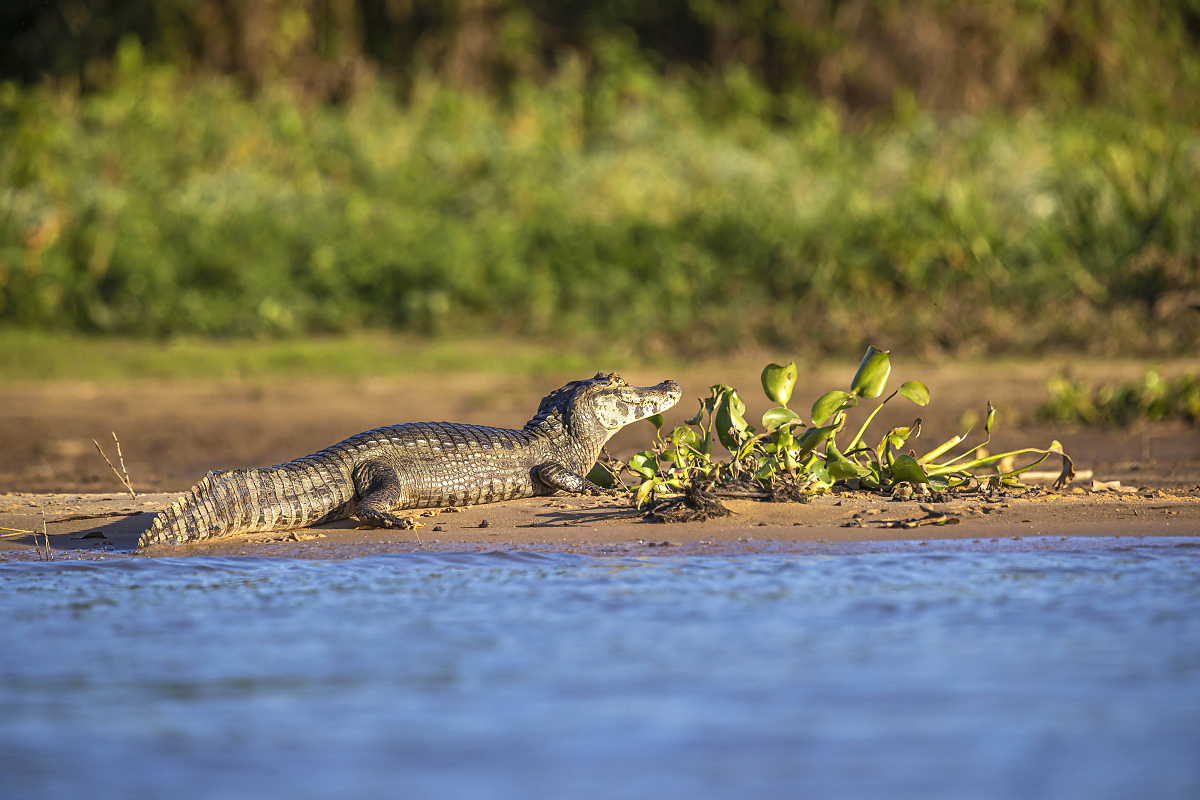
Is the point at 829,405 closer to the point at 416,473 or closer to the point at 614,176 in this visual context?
the point at 416,473

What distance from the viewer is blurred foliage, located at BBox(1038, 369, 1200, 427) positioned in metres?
6.43

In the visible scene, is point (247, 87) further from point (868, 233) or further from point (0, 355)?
point (868, 233)

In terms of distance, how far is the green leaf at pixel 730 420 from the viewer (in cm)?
470

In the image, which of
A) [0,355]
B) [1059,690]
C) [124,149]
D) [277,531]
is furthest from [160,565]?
[124,149]

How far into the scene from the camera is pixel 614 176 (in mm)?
10586

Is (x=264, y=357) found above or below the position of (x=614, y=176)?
below

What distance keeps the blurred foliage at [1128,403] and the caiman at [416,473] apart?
2316 millimetres

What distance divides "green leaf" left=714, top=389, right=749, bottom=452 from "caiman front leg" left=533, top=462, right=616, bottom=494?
582 millimetres

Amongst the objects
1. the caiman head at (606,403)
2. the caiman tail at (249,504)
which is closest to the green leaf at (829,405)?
the caiman head at (606,403)

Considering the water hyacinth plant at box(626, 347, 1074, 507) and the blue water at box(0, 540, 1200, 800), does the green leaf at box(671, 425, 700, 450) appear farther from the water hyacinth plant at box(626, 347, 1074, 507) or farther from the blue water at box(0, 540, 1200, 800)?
the blue water at box(0, 540, 1200, 800)

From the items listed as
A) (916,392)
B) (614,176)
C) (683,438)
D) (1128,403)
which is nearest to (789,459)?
(683,438)

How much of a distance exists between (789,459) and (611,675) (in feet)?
6.03

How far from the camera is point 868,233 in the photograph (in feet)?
30.4

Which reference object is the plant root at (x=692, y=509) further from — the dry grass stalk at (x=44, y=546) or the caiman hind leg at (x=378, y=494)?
the dry grass stalk at (x=44, y=546)
